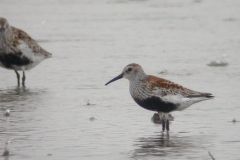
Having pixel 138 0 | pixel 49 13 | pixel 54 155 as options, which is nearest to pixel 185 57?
pixel 54 155

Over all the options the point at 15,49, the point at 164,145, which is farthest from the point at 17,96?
the point at 164,145

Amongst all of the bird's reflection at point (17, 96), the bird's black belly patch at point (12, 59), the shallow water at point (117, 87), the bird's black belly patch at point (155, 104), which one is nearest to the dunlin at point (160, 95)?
the bird's black belly patch at point (155, 104)

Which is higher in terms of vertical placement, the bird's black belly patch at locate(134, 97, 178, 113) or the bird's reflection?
the bird's black belly patch at locate(134, 97, 178, 113)

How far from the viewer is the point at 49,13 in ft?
91.7

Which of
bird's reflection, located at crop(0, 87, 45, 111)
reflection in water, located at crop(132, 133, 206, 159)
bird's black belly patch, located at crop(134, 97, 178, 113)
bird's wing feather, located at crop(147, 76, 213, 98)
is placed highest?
bird's wing feather, located at crop(147, 76, 213, 98)

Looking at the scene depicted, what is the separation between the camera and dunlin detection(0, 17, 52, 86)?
41.1ft

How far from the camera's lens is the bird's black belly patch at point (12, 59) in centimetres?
1253

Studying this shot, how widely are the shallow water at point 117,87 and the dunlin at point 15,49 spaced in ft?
1.88

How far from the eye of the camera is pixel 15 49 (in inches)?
498

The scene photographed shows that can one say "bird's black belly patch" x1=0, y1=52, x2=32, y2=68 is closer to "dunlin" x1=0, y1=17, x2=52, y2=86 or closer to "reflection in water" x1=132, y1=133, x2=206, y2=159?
"dunlin" x1=0, y1=17, x2=52, y2=86

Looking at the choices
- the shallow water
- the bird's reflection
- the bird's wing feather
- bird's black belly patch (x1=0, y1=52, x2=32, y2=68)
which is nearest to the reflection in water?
the shallow water

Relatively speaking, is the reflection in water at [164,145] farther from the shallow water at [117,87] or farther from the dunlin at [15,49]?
the dunlin at [15,49]

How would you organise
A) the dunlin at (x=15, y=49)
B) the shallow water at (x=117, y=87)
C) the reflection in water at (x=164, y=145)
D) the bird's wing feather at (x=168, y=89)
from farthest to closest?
the dunlin at (x=15, y=49) < the bird's wing feather at (x=168, y=89) < the shallow water at (x=117, y=87) < the reflection in water at (x=164, y=145)

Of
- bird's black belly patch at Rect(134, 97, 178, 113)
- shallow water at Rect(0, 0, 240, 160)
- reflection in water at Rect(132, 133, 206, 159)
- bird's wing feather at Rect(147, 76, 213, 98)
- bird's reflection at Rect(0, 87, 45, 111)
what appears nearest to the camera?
reflection in water at Rect(132, 133, 206, 159)
